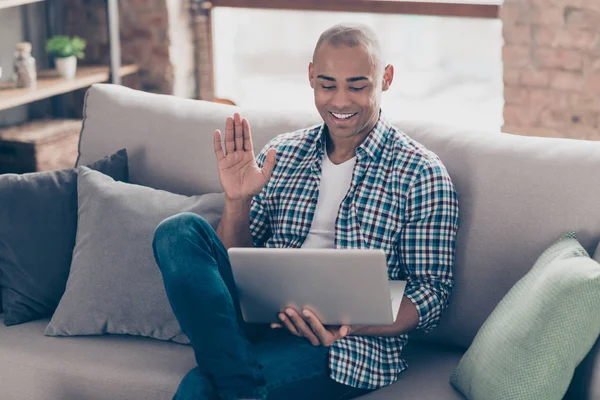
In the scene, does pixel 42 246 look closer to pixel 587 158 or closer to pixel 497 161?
pixel 497 161

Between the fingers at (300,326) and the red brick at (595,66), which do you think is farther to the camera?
the red brick at (595,66)

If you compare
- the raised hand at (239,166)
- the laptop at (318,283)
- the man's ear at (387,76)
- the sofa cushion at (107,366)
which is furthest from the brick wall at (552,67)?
the laptop at (318,283)

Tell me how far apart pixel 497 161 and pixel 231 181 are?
2.05ft

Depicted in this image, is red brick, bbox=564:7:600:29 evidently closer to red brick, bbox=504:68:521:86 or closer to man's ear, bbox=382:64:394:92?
red brick, bbox=504:68:521:86

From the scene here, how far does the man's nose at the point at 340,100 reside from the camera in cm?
200

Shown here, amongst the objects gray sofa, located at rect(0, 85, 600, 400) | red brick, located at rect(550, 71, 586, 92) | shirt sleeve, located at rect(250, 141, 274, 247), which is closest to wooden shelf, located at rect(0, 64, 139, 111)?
gray sofa, located at rect(0, 85, 600, 400)

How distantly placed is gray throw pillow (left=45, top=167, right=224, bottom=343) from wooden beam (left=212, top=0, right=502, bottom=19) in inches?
79.1

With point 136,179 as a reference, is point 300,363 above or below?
below

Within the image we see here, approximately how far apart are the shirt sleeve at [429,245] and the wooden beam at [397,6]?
207 centimetres

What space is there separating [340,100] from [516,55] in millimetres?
1755

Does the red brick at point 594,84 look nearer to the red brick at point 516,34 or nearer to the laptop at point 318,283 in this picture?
the red brick at point 516,34

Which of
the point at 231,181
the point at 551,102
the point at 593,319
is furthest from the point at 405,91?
the point at 593,319

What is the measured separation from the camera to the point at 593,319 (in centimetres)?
163

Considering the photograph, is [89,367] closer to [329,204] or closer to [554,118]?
[329,204]
